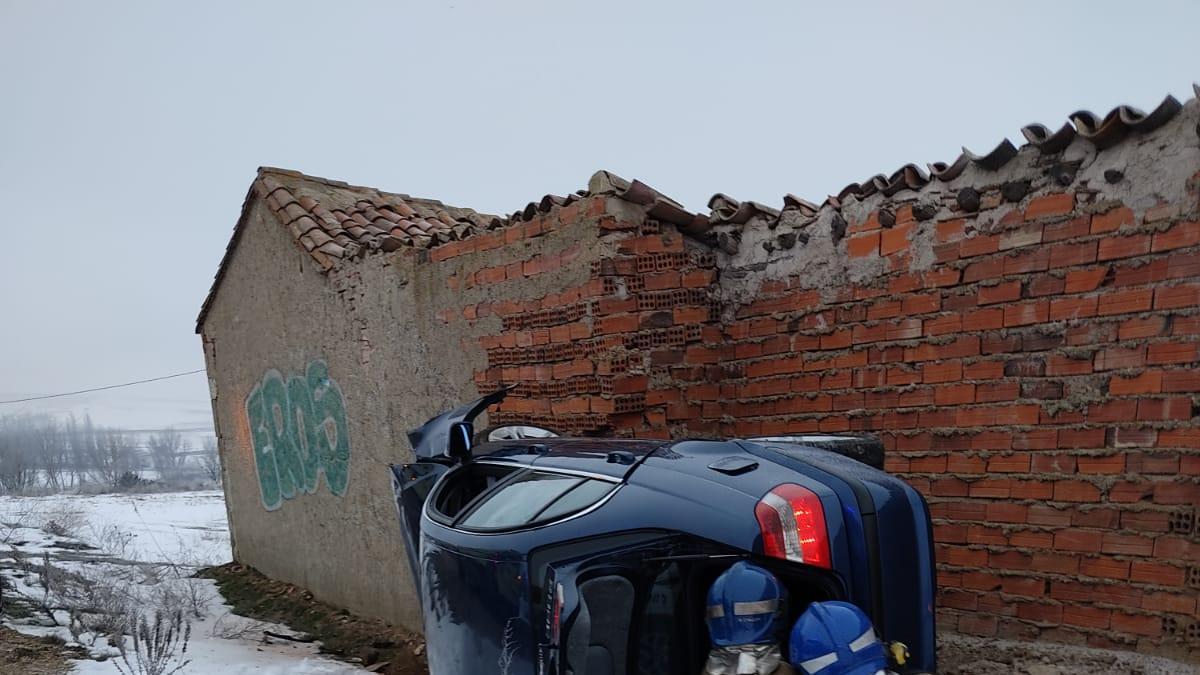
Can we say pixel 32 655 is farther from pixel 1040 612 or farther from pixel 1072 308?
pixel 1072 308

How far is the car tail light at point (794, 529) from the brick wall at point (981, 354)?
6.02ft

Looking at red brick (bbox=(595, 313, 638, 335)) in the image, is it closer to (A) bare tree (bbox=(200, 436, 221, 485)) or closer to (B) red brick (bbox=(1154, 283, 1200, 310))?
(B) red brick (bbox=(1154, 283, 1200, 310))

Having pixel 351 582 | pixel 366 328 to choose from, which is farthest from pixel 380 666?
pixel 366 328

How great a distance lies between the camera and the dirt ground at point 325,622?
5934 millimetres

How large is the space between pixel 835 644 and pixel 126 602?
24.3 ft

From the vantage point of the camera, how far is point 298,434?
27.1 feet

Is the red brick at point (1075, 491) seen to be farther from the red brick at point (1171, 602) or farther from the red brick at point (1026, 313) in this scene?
the red brick at point (1026, 313)

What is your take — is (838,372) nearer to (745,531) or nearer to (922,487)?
(922,487)

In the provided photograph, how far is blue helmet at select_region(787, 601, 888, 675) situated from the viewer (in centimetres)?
183

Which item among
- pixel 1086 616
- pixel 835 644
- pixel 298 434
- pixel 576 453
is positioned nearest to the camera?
pixel 835 644

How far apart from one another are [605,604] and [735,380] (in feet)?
8.50

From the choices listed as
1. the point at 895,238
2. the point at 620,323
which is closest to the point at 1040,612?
the point at 895,238

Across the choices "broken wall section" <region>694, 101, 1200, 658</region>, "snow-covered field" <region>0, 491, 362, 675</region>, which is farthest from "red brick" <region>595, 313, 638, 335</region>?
"snow-covered field" <region>0, 491, 362, 675</region>

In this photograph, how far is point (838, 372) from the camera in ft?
13.7
